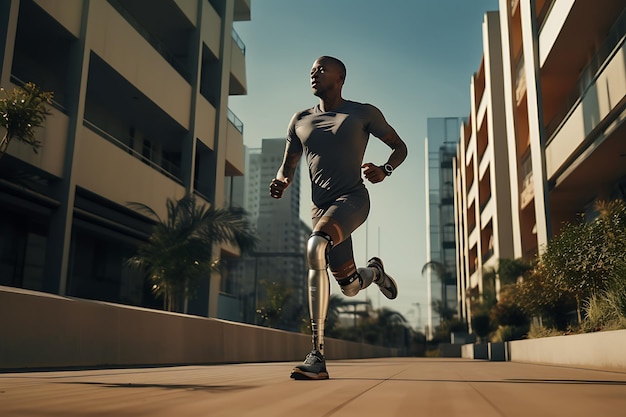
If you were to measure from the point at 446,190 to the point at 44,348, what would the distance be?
5892 cm

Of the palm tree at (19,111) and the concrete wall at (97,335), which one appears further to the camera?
the palm tree at (19,111)

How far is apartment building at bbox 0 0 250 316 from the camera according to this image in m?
13.6

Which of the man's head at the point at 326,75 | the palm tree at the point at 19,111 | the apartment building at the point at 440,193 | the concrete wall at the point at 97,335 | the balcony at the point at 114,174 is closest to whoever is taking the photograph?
the man's head at the point at 326,75

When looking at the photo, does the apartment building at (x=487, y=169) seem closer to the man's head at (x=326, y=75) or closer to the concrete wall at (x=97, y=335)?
the concrete wall at (x=97, y=335)

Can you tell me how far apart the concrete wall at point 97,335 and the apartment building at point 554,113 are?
28.7ft

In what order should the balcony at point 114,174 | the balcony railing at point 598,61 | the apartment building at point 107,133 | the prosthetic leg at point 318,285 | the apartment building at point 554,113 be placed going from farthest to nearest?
the balcony at point 114,174 → the balcony railing at point 598,61 → the apartment building at point 107,133 → the apartment building at point 554,113 → the prosthetic leg at point 318,285

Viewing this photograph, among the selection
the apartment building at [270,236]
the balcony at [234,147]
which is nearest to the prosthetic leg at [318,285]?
the balcony at [234,147]

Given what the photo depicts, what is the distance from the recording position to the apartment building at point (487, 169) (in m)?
29.0

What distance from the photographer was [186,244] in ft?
49.7

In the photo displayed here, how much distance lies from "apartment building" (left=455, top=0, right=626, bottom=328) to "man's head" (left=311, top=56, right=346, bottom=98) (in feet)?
28.8

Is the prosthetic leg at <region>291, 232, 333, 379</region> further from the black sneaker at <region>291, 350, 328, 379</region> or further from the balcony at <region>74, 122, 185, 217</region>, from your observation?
the balcony at <region>74, 122, 185, 217</region>

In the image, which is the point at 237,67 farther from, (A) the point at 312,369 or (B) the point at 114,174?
(A) the point at 312,369

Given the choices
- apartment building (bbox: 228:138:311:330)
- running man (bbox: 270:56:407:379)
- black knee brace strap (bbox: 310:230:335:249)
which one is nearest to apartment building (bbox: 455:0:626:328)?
running man (bbox: 270:56:407:379)

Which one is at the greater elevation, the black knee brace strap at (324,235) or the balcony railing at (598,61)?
the balcony railing at (598,61)
